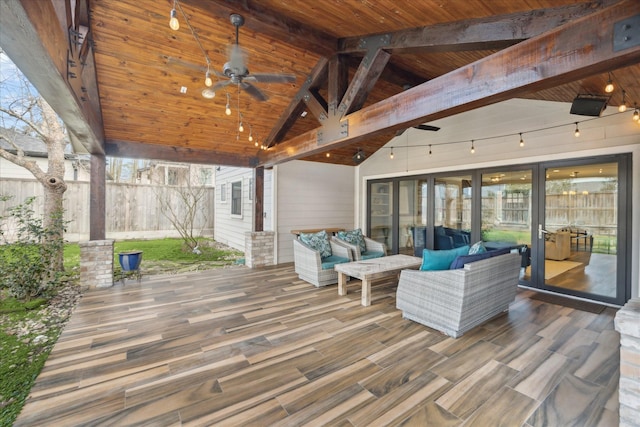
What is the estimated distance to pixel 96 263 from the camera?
4922 mm

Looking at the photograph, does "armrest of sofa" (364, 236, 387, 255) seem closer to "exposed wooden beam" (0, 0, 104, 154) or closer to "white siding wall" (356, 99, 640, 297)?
"white siding wall" (356, 99, 640, 297)

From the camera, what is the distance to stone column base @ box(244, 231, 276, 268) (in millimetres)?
6621

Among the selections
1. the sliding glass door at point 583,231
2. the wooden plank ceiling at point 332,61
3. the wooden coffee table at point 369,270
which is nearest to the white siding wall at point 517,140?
the sliding glass door at point 583,231

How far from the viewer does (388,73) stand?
15.0 feet

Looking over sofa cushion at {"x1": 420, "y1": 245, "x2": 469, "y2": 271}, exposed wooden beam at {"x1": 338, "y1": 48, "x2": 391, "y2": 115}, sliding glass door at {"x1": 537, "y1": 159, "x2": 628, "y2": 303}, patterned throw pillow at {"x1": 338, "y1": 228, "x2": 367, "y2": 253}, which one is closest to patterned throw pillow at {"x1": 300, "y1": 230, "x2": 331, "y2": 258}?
patterned throw pillow at {"x1": 338, "y1": 228, "x2": 367, "y2": 253}

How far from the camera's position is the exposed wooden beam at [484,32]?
2.29m

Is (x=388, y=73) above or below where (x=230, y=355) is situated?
above

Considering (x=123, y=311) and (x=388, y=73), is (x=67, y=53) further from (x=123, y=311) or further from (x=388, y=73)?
(x=388, y=73)

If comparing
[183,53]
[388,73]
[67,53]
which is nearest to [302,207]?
[388,73]

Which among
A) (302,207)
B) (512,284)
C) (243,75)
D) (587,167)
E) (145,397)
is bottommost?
(145,397)

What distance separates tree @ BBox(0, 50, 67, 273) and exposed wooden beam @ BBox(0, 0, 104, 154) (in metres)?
2.98

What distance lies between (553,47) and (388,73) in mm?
2811

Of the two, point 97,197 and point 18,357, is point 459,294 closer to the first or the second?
point 18,357

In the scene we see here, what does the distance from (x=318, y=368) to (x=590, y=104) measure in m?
4.83
